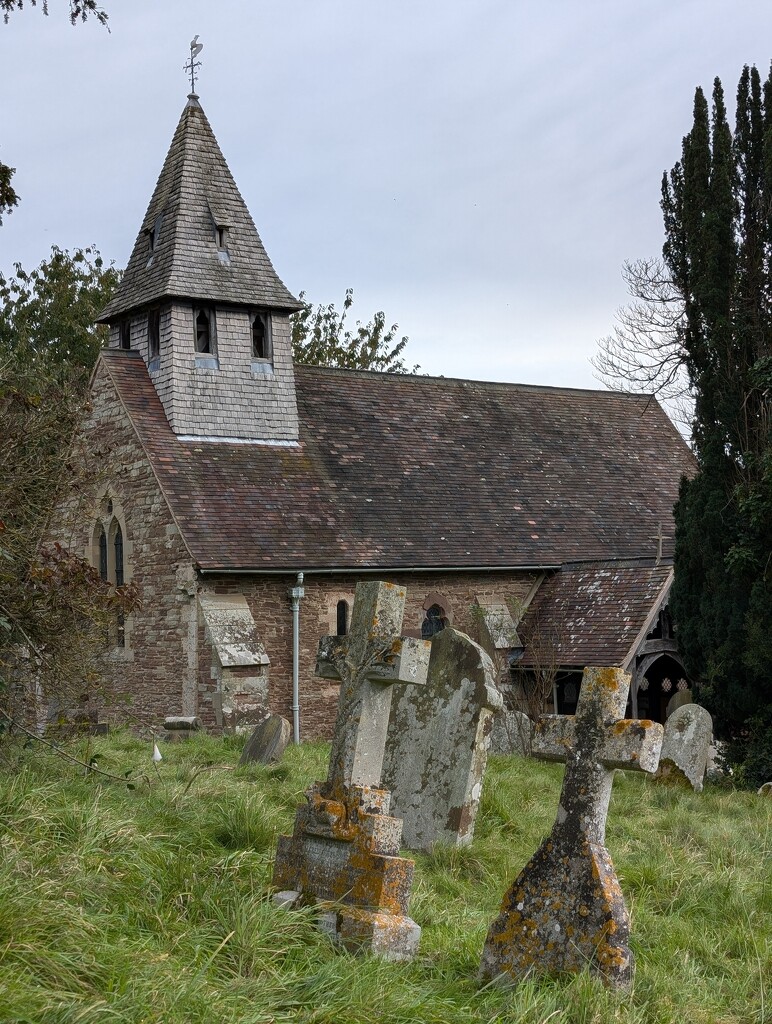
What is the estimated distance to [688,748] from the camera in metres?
13.2

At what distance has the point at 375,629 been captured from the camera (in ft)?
22.4

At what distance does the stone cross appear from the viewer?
6.64 metres

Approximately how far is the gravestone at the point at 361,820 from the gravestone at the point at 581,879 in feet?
2.04

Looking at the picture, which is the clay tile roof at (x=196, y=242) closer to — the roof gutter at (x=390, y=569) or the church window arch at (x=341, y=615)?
the roof gutter at (x=390, y=569)

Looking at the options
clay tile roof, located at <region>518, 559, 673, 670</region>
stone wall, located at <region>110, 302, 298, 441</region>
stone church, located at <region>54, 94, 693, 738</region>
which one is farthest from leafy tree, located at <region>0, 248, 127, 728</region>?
stone wall, located at <region>110, 302, 298, 441</region>

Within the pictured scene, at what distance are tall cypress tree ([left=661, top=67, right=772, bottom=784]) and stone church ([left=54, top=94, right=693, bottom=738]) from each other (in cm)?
309

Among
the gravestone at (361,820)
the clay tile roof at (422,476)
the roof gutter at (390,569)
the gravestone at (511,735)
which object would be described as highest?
the clay tile roof at (422,476)

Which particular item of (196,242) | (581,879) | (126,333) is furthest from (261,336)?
(581,879)

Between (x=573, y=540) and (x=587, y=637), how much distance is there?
3864mm

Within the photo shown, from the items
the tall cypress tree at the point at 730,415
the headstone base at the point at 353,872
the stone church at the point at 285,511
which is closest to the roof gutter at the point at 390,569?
the stone church at the point at 285,511

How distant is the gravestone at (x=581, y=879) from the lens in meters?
5.41

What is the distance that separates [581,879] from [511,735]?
1047 centimetres

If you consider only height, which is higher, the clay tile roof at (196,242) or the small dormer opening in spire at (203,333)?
the clay tile roof at (196,242)

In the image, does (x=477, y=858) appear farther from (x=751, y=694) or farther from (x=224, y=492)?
(x=224, y=492)
